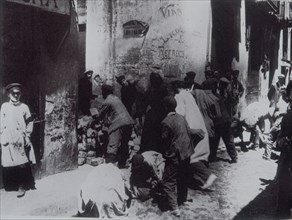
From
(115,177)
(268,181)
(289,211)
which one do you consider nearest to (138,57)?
(115,177)

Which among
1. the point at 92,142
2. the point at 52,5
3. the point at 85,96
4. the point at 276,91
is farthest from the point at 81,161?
the point at 276,91

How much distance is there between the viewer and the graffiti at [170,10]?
14.5ft

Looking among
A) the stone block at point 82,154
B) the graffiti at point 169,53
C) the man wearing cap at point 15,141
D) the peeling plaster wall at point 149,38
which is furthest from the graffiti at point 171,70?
the man wearing cap at point 15,141

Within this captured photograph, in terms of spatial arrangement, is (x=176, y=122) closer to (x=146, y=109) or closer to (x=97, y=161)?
(x=146, y=109)

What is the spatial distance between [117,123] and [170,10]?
1.51 metres

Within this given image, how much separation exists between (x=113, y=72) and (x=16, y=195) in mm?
1868

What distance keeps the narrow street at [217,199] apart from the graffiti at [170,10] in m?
1.83

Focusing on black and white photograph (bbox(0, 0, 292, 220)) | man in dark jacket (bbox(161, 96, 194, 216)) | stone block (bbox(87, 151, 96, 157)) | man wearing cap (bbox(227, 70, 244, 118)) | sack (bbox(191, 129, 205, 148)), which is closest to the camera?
man in dark jacket (bbox(161, 96, 194, 216))

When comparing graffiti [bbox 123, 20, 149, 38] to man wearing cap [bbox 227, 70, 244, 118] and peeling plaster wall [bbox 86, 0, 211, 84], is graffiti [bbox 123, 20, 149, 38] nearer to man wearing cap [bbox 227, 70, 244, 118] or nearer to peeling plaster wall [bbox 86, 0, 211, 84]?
peeling plaster wall [bbox 86, 0, 211, 84]

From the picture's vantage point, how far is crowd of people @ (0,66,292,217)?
12.4 ft

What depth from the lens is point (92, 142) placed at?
15.8ft

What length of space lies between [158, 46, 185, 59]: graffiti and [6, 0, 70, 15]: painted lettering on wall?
4.02 feet

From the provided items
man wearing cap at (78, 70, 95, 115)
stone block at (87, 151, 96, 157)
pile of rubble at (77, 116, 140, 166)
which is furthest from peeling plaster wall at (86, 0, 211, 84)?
stone block at (87, 151, 96, 157)

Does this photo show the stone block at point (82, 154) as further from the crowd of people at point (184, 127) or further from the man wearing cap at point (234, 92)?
the man wearing cap at point (234, 92)
